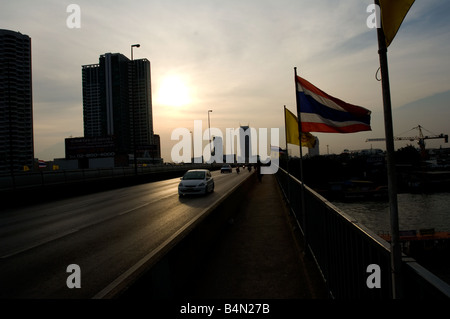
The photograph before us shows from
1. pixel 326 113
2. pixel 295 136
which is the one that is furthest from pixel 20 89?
pixel 326 113

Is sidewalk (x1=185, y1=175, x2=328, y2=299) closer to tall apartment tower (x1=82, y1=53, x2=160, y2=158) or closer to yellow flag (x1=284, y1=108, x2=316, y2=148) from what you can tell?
yellow flag (x1=284, y1=108, x2=316, y2=148)

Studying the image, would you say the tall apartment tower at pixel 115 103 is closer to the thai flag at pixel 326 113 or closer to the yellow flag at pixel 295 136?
the yellow flag at pixel 295 136

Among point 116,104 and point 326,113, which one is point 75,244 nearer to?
point 326,113

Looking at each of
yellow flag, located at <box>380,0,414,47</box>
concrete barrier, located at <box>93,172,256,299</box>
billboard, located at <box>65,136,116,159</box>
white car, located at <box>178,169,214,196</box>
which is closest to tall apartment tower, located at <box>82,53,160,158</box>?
billboard, located at <box>65,136,116,159</box>

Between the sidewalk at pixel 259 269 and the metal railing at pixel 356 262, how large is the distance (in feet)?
1.82

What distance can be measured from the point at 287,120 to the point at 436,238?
108 ft

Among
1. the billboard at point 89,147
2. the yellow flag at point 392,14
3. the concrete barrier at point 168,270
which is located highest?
the billboard at point 89,147

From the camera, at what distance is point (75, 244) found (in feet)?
27.5

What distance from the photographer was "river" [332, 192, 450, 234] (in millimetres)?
57406

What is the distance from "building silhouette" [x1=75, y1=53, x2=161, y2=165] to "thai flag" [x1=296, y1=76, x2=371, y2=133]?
251ft

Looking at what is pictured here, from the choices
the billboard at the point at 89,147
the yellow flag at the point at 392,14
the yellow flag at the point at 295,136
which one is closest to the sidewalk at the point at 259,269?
the yellow flag at the point at 295,136

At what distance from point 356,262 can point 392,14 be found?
2466mm

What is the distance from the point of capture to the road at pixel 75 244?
550 cm
